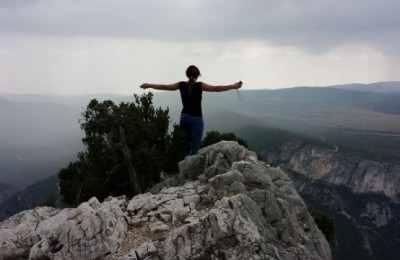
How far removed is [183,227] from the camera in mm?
15641

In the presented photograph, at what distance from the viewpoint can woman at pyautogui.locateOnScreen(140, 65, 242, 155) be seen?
17984 millimetres

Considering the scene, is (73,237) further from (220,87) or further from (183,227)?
(220,87)

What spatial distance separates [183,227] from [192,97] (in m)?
6.35

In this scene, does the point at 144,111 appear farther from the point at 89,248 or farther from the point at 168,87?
the point at 89,248

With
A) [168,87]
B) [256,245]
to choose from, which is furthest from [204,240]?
[168,87]

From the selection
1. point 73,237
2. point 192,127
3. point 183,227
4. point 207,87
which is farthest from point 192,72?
point 73,237

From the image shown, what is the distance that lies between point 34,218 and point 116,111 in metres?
13.2

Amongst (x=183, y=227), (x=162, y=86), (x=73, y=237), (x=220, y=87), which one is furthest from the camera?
(x=162, y=86)

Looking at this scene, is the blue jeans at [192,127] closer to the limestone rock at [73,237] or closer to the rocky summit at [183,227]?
the rocky summit at [183,227]

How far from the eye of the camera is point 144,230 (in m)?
16.7

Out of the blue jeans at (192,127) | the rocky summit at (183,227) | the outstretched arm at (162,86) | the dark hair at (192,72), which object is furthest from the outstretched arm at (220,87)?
the rocky summit at (183,227)

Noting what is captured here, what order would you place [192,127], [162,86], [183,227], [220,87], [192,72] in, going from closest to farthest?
[183,227] → [220,87] → [192,72] → [162,86] → [192,127]

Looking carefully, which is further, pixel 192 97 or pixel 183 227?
pixel 192 97

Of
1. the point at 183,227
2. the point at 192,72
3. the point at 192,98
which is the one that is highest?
the point at 192,72
